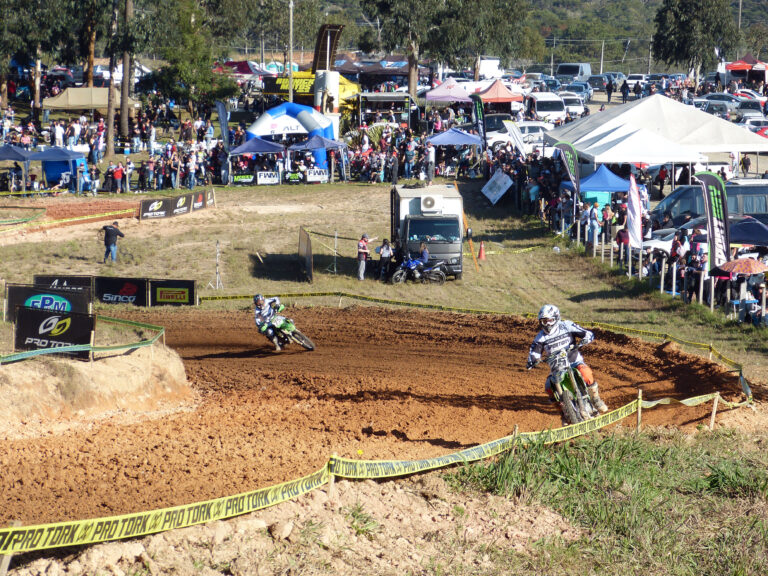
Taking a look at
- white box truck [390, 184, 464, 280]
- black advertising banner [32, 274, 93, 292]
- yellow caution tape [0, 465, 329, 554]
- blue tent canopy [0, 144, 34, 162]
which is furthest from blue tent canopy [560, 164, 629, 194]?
yellow caution tape [0, 465, 329, 554]

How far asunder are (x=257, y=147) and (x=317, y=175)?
3007 mm

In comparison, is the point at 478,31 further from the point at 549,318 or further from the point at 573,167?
the point at 549,318

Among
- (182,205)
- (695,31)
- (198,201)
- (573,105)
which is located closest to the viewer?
(182,205)

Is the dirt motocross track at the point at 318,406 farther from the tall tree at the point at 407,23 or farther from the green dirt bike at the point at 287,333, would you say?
the tall tree at the point at 407,23

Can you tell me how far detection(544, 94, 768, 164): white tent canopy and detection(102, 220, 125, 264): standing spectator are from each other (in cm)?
1428

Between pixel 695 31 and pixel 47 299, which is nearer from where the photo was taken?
pixel 47 299

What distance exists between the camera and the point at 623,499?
9344mm

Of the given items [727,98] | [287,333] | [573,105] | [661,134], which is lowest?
[287,333]

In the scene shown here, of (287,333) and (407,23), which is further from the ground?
(407,23)

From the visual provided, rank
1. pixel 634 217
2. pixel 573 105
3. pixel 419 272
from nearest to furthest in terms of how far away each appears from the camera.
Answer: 1. pixel 634 217
2. pixel 419 272
3. pixel 573 105

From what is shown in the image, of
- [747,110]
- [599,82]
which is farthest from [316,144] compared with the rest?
[599,82]

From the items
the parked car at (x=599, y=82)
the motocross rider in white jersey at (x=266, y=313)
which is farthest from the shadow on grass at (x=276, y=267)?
the parked car at (x=599, y=82)

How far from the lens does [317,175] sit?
37.7m

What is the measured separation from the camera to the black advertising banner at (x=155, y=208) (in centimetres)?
3022
